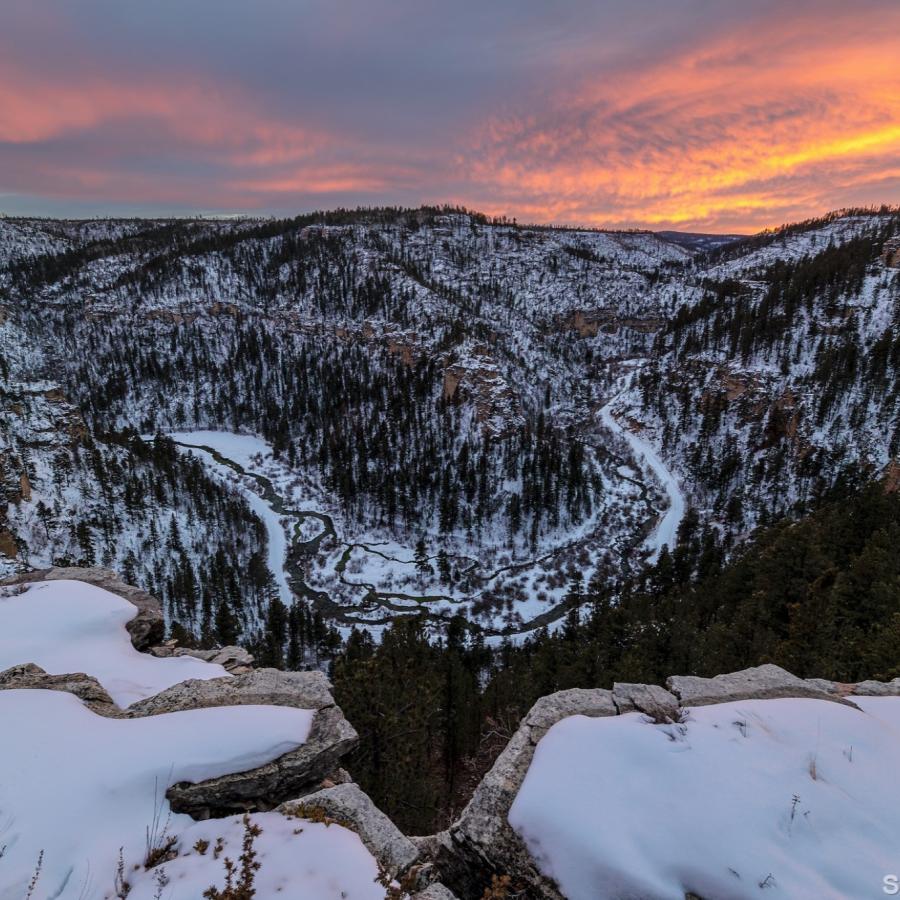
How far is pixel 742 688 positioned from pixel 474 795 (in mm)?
6057

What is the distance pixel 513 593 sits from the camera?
58344 mm

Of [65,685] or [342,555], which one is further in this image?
[342,555]

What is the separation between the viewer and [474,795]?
7227 millimetres

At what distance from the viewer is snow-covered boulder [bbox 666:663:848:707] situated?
8977mm

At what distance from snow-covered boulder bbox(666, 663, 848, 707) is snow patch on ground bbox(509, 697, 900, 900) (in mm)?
751

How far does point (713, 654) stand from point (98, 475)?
7997cm

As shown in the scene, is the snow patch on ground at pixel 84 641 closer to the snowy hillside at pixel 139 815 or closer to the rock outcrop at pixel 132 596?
the rock outcrop at pixel 132 596

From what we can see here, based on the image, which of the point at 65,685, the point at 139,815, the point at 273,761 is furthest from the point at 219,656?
the point at 139,815

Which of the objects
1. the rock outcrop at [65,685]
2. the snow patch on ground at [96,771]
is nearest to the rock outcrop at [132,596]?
the rock outcrop at [65,685]

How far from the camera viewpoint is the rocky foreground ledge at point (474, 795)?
6492mm

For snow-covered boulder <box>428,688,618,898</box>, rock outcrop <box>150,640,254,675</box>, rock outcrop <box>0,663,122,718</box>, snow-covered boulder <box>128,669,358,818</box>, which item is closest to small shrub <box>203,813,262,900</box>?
snow-covered boulder <box>128,669,358,818</box>

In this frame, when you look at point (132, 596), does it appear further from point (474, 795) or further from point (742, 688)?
point (742, 688)

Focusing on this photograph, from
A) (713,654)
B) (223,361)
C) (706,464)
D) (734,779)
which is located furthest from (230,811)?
(223,361)

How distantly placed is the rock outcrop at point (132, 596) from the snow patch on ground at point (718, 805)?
43.7 ft
